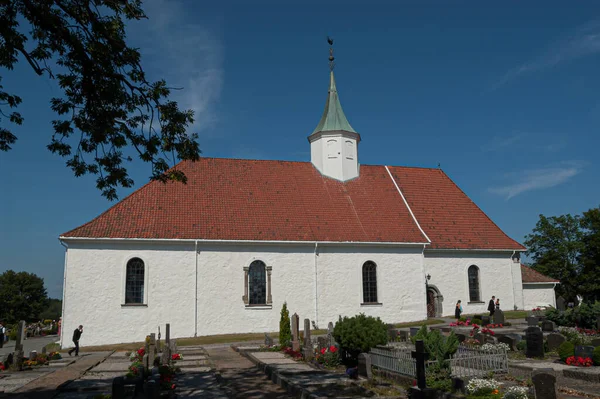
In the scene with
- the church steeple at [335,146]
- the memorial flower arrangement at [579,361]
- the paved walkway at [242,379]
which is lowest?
the paved walkway at [242,379]

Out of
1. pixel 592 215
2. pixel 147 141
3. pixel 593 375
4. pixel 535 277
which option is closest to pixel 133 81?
pixel 147 141

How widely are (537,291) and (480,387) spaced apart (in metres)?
23.4

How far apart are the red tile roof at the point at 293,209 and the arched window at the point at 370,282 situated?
1.47 metres

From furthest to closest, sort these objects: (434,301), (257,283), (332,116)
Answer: (332,116) → (434,301) → (257,283)

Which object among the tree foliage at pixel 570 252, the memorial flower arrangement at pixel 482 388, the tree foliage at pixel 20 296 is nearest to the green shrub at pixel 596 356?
the memorial flower arrangement at pixel 482 388

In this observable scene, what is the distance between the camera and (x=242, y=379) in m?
13.2

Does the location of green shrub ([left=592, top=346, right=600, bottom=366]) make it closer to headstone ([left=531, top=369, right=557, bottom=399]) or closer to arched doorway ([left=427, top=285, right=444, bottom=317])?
headstone ([left=531, top=369, right=557, bottom=399])

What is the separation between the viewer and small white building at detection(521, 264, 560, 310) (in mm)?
30422

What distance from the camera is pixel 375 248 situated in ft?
85.2

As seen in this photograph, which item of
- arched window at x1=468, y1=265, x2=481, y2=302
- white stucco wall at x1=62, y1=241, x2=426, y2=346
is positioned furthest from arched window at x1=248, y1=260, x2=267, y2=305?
arched window at x1=468, y1=265, x2=481, y2=302

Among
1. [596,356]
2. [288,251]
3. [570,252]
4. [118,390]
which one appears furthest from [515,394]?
[570,252]

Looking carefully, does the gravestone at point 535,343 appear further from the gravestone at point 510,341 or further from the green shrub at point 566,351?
the gravestone at point 510,341

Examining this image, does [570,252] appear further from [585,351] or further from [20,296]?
[20,296]

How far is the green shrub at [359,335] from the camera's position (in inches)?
558
